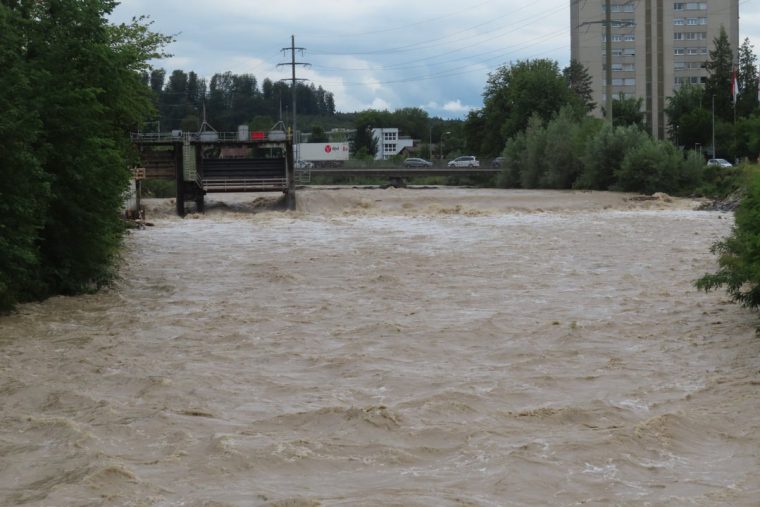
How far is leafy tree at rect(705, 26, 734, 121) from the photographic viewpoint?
10669 centimetres

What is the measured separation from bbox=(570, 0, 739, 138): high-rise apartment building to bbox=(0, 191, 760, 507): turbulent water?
372 feet

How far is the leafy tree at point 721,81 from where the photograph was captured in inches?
4200

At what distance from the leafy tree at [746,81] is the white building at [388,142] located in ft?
266

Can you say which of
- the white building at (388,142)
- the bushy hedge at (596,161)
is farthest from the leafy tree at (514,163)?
the white building at (388,142)

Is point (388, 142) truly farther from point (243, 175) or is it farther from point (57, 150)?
point (57, 150)

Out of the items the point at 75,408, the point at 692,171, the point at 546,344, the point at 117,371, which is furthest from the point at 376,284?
the point at 692,171

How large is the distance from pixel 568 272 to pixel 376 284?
4549 mm

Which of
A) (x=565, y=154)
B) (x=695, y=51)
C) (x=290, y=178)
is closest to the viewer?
(x=290, y=178)

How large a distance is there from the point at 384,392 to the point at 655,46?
129m

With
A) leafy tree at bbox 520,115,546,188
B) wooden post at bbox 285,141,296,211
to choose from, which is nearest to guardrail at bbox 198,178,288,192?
wooden post at bbox 285,141,296,211

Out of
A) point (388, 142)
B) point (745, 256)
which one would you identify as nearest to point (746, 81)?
point (388, 142)

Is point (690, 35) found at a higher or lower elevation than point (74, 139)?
higher

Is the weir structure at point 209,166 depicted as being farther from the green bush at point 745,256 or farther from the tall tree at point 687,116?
the tall tree at point 687,116

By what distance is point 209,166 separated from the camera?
2638 inches
